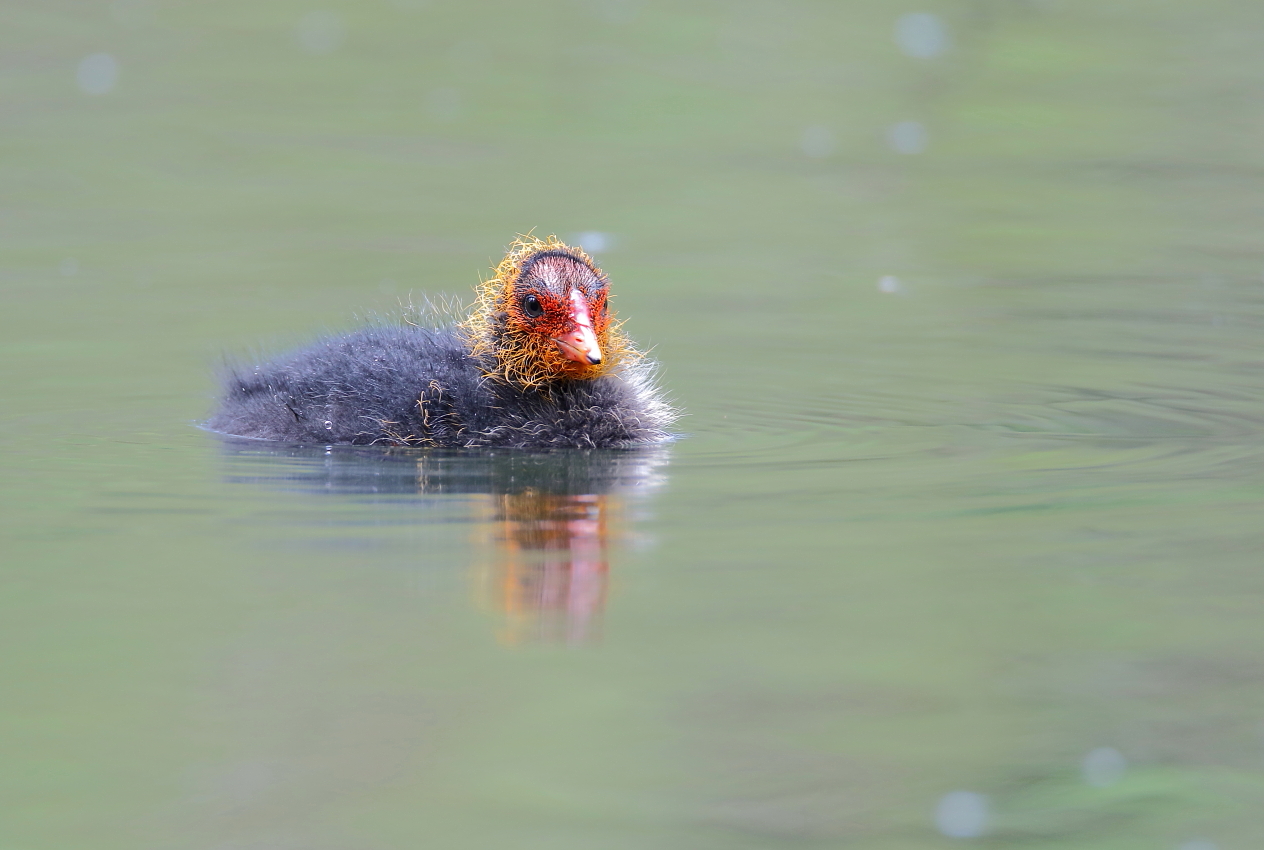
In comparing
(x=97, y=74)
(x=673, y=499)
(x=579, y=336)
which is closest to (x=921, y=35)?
(x=97, y=74)

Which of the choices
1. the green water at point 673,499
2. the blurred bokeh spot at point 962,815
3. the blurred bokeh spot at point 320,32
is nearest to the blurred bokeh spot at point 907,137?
the green water at point 673,499

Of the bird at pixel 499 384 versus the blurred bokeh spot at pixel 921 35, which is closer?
the bird at pixel 499 384

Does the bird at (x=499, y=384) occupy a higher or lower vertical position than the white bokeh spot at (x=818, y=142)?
lower

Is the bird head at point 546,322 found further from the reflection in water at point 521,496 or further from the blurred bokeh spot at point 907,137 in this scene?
the blurred bokeh spot at point 907,137

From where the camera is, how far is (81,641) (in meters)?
5.49

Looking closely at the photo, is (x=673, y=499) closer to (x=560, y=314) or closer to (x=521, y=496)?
(x=521, y=496)

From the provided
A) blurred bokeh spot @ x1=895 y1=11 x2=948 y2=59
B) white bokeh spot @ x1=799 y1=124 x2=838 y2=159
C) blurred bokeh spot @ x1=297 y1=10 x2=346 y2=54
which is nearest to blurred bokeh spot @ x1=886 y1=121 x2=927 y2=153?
white bokeh spot @ x1=799 y1=124 x2=838 y2=159

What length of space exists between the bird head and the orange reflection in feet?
3.57

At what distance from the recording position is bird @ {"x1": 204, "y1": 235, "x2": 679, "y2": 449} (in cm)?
853

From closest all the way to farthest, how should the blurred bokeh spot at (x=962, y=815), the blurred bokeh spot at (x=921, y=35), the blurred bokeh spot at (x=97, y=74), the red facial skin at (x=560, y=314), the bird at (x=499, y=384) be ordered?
the blurred bokeh spot at (x=962, y=815) → the red facial skin at (x=560, y=314) → the bird at (x=499, y=384) → the blurred bokeh spot at (x=97, y=74) → the blurred bokeh spot at (x=921, y=35)

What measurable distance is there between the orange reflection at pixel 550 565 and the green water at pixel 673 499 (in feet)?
0.11

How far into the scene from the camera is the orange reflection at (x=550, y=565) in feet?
18.5

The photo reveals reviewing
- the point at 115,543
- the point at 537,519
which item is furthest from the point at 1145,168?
the point at 115,543

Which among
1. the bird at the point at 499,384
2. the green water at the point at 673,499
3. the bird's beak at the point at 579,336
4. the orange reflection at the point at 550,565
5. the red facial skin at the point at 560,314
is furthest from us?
the bird at the point at 499,384
